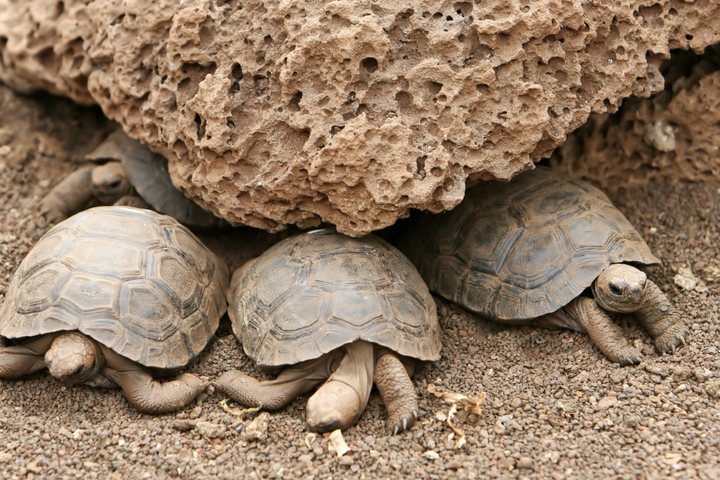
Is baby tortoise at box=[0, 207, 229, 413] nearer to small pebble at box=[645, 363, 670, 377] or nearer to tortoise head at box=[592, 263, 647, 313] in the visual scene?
tortoise head at box=[592, 263, 647, 313]

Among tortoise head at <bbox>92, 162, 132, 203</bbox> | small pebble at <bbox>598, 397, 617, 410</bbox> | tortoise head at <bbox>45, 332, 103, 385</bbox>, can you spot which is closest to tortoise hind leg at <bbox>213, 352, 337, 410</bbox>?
tortoise head at <bbox>45, 332, 103, 385</bbox>

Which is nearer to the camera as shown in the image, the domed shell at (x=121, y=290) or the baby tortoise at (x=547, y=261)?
the domed shell at (x=121, y=290)

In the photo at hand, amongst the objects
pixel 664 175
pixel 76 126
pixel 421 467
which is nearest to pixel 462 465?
pixel 421 467

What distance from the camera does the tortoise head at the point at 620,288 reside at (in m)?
3.09

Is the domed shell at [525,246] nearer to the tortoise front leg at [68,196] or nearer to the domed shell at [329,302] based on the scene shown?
the domed shell at [329,302]

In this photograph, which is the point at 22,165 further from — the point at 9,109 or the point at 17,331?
the point at 17,331

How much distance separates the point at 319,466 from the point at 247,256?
1700mm

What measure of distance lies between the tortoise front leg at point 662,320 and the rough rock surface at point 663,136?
1.10m

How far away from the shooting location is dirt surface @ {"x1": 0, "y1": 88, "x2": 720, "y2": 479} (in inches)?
99.3

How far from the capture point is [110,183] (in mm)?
4176

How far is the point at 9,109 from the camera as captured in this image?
4.75 meters

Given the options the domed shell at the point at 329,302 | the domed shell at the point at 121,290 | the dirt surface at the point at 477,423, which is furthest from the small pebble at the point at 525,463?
the domed shell at the point at 121,290

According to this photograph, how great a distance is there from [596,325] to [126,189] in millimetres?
2944

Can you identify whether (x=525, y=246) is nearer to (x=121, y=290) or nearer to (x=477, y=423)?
(x=477, y=423)
